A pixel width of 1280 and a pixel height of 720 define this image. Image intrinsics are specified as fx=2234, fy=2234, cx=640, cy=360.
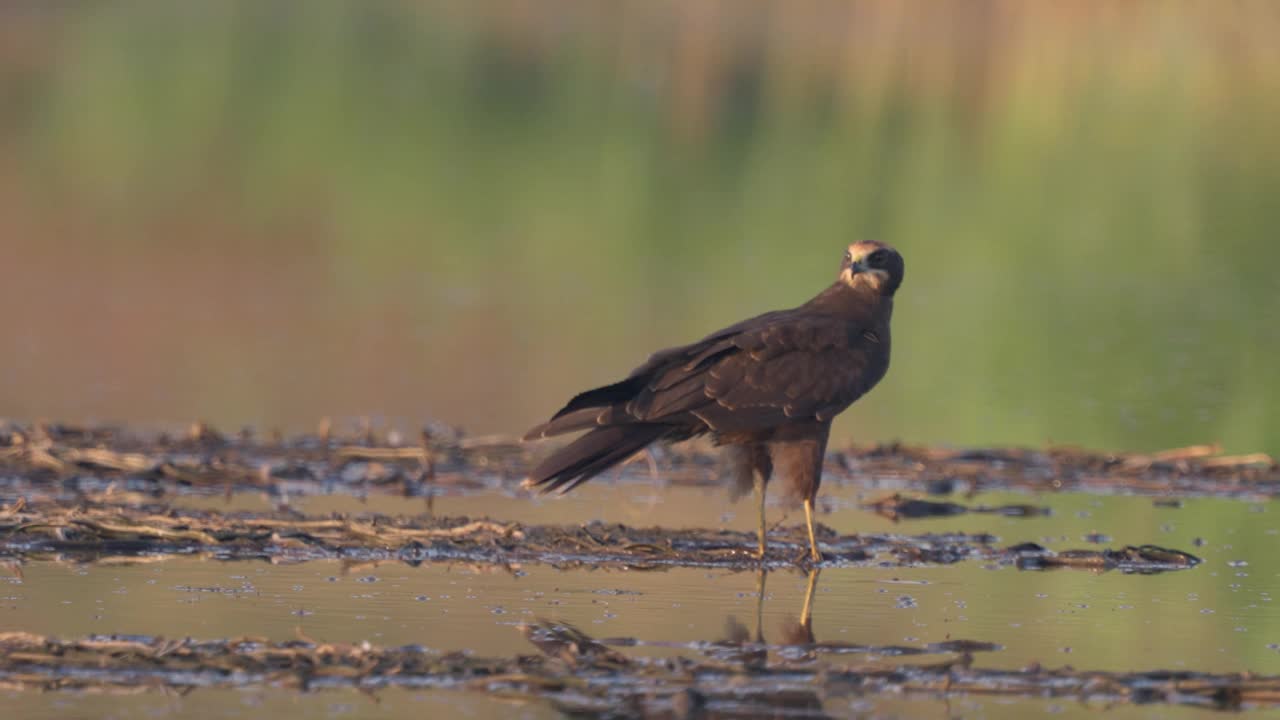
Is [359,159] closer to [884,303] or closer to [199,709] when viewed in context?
[884,303]

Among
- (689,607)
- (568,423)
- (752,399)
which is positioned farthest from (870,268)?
(689,607)

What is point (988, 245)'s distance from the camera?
29.1 m

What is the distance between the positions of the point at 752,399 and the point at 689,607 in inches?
54.2

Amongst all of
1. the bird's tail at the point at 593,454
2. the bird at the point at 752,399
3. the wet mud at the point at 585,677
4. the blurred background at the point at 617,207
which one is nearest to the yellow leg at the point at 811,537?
the bird at the point at 752,399

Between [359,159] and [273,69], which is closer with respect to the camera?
[359,159]

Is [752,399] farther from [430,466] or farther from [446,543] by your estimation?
[430,466]

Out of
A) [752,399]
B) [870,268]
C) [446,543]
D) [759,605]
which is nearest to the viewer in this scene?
[759,605]

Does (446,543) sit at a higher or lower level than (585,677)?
higher

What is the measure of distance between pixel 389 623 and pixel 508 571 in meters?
1.29

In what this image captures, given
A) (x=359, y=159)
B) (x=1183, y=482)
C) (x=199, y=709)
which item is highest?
(x=359, y=159)

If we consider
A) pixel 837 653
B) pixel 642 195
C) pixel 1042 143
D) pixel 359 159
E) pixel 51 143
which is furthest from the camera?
pixel 1042 143

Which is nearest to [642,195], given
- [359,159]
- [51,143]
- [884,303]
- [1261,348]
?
[359,159]

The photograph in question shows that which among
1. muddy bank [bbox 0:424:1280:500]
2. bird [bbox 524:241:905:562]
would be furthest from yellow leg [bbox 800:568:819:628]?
muddy bank [bbox 0:424:1280:500]

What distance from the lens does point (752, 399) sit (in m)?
9.11
